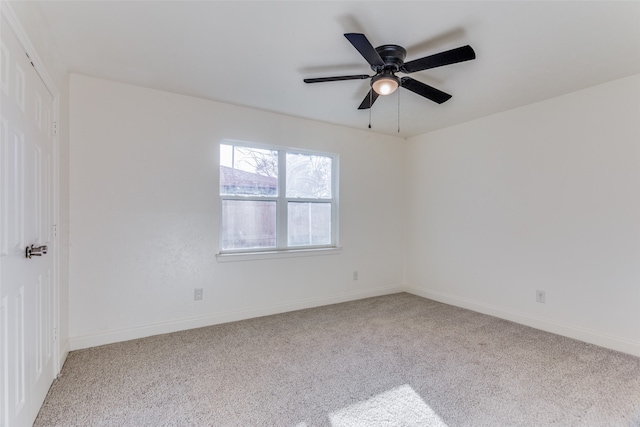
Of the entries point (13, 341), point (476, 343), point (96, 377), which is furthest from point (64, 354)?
point (476, 343)

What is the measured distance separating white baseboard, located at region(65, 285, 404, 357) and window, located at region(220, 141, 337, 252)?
68 cm

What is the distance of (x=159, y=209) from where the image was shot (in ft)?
9.62

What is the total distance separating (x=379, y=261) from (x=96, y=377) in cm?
334

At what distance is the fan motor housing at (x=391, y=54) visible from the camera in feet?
6.76

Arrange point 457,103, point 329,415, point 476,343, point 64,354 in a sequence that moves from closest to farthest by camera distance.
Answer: point 329,415 → point 64,354 → point 476,343 → point 457,103

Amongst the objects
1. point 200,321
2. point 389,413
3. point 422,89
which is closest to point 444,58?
point 422,89

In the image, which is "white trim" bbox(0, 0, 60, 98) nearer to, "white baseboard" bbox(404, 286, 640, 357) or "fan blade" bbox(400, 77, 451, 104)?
"fan blade" bbox(400, 77, 451, 104)

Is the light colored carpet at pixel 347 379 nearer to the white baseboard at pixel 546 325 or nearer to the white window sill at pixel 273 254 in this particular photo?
the white baseboard at pixel 546 325

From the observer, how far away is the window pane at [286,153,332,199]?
3.79 m

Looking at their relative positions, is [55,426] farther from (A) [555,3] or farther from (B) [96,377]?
(A) [555,3]

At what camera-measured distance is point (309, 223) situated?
154 inches

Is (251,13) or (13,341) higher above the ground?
(251,13)

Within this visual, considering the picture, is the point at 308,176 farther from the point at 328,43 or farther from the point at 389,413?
the point at 389,413

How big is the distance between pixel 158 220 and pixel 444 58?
2740 millimetres
